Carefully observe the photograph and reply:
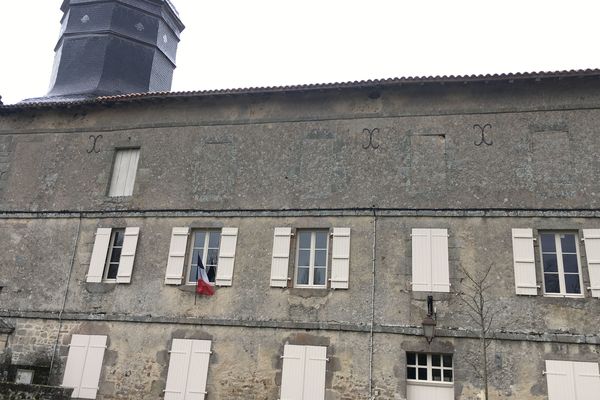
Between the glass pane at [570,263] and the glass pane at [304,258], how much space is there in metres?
4.97

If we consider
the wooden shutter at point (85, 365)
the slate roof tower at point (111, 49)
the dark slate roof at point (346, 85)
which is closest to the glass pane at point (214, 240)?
the wooden shutter at point (85, 365)

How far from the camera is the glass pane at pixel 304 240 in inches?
462

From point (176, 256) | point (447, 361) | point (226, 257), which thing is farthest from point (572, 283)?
point (176, 256)

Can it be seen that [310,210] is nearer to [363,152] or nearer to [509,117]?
[363,152]

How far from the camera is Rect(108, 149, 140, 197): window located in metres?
13.2

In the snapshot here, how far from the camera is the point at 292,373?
1066 centimetres

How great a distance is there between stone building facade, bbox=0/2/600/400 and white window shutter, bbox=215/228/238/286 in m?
0.04

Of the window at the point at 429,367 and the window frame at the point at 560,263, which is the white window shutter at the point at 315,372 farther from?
the window frame at the point at 560,263

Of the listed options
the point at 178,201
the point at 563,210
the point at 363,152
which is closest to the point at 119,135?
the point at 178,201

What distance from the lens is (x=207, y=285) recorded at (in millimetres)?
11516

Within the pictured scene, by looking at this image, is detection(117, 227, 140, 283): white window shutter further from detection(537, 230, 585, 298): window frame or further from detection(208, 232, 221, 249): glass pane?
detection(537, 230, 585, 298): window frame

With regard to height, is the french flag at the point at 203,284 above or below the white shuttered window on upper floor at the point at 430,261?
below

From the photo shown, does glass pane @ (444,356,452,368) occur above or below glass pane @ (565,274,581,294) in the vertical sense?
below

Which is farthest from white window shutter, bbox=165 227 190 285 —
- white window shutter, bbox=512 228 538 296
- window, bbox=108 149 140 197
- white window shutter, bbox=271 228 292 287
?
white window shutter, bbox=512 228 538 296
